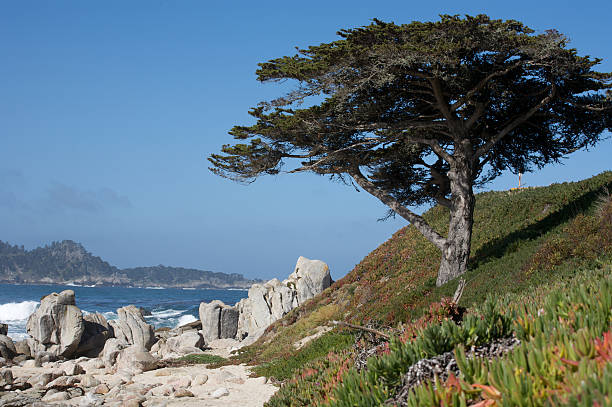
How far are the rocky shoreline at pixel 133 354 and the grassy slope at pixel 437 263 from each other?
2.28 m

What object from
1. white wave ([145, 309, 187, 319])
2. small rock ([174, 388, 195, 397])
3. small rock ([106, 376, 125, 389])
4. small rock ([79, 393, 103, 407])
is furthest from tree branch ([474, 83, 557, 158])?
white wave ([145, 309, 187, 319])

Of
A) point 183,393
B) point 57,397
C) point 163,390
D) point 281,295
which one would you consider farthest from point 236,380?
point 281,295

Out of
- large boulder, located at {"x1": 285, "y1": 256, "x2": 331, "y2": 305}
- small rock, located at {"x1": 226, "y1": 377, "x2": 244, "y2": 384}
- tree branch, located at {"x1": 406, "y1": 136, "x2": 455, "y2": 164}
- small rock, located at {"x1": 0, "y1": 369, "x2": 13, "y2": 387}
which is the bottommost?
small rock, located at {"x1": 226, "y1": 377, "x2": 244, "y2": 384}

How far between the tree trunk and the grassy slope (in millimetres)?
695

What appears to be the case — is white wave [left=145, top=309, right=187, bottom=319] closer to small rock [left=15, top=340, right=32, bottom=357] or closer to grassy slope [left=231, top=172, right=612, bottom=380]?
small rock [left=15, top=340, right=32, bottom=357]

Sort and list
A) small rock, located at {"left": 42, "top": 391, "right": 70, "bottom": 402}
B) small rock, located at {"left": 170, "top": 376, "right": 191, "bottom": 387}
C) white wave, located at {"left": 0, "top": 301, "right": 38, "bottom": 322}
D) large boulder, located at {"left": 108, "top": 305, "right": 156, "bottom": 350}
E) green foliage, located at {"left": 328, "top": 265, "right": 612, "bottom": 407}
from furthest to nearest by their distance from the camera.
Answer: white wave, located at {"left": 0, "top": 301, "right": 38, "bottom": 322}, large boulder, located at {"left": 108, "top": 305, "right": 156, "bottom": 350}, small rock, located at {"left": 170, "top": 376, "right": 191, "bottom": 387}, small rock, located at {"left": 42, "top": 391, "right": 70, "bottom": 402}, green foliage, located at {"left": 328, "top": 265, "right": 612, "bottom": 407}

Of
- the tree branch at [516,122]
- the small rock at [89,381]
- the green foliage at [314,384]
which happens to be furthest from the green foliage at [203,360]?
the tree branch at [516,122]

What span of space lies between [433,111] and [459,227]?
5323mm

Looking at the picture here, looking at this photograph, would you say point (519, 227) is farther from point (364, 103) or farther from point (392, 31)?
point (392, 31)

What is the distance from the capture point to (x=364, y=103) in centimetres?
1775

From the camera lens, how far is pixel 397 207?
761 inches

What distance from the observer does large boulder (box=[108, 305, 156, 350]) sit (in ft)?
104

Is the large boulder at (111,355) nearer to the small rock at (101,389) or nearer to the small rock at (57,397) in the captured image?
the small rock at (101,389)

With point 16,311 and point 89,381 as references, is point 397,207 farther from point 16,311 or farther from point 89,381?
point 16,311
